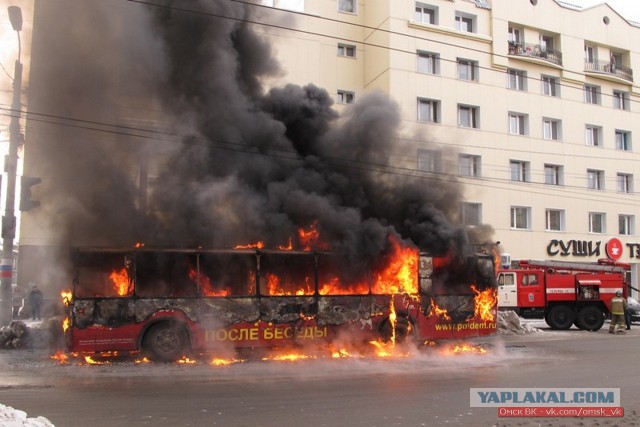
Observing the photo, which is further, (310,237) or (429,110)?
(429,110)

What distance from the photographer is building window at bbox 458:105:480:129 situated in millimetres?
28188

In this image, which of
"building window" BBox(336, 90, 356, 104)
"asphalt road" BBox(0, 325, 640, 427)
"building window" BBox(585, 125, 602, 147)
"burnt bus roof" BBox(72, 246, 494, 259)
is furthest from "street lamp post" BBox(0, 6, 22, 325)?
"building window" BBox(585, 125, 602, 147)

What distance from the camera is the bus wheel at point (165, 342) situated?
10.4 meters

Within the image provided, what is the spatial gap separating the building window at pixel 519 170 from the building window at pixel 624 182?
22.0 ft

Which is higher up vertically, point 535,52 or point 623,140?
point 535,52

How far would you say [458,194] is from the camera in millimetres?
14211

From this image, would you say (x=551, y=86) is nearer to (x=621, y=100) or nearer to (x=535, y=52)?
(x=535, y=52)

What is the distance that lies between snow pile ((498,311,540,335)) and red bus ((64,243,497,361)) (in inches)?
233

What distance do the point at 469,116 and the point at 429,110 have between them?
7.84ft

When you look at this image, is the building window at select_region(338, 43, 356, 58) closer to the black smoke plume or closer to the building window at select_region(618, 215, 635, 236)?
the black smoke plume

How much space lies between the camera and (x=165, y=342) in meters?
10.5

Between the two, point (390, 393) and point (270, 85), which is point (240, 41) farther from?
point (390, 393)

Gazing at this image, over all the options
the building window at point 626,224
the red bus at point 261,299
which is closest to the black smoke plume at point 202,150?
the red bus at point 261,299

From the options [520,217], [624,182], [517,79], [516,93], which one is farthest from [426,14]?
[624,182]
